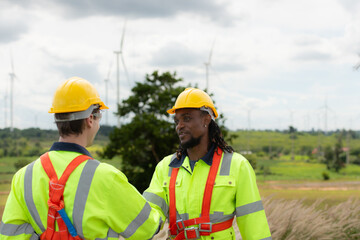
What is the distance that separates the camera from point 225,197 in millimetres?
3785

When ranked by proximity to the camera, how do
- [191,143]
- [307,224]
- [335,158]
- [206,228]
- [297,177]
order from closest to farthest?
[206,228]
[191,143]
[307,224]
[297,177]
[335,158]

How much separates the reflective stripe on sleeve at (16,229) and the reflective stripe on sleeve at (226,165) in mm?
1787

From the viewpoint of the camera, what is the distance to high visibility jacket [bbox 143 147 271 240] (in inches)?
147

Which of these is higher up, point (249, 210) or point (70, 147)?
point (70, 147)

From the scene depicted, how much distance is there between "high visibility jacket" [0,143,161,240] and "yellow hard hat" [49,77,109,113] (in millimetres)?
278

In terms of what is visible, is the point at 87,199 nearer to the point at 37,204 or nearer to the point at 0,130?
the point at 37,204

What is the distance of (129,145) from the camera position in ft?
76.1

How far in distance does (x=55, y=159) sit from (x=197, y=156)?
1.66 m

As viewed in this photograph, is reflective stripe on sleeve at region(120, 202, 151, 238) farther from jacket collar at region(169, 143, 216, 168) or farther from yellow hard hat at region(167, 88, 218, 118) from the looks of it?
yellow hard hat at region(167, 88, 218, 118)

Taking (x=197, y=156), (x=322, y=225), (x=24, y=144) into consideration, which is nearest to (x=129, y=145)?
(x=322, y=225)

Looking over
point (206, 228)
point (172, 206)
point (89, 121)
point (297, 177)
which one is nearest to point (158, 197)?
point (172, 206)

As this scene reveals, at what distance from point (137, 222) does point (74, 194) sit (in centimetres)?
52

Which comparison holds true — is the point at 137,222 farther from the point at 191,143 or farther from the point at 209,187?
the point at 191,143

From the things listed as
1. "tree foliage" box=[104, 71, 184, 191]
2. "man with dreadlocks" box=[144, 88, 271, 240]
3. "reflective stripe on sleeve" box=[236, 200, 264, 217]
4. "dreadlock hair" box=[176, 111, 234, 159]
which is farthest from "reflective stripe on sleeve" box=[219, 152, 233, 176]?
"tree foliage" box=[104, 71, 184, 191]
